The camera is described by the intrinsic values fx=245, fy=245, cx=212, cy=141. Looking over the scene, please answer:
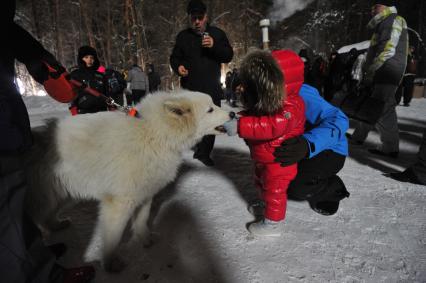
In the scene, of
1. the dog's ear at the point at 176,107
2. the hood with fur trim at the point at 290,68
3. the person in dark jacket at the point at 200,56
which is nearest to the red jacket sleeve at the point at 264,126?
the hood with fur trim at the point at 290,68

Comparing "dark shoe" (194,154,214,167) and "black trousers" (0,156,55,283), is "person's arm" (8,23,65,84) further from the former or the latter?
"dark shoe" (194,154,214,167)

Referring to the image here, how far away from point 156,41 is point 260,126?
22039mm

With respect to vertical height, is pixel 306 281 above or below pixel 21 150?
below

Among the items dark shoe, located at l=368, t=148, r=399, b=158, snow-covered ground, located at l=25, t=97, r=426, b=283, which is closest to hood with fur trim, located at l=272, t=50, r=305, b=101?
snow-covered ground, located at l=25, t=97, r=426, b=283

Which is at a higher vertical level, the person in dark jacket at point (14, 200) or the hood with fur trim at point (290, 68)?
the hood with fur trim at point (290, 68)

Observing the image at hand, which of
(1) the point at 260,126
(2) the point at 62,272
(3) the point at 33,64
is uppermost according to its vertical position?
(3) the point at 33,64

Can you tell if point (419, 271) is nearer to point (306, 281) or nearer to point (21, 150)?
point (306, 281)

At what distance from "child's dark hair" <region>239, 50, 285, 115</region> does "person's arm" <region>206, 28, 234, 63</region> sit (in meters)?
1.58

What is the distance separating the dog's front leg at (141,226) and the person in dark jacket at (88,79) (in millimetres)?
2503

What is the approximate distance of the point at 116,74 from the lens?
5.09 metres

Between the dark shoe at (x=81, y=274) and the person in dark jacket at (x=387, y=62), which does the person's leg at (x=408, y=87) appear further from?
the dark shoe at (x=81, y=274)

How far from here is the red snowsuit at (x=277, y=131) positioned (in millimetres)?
1809

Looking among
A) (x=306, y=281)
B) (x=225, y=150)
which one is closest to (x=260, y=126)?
(x=306, y=281)

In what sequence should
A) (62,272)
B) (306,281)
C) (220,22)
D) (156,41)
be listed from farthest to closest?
(220,22) → (156,41) → (306,281) → (62,272)
